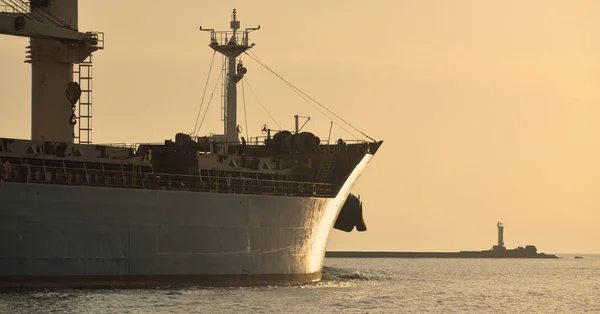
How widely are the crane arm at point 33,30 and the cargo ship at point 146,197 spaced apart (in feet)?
0.17

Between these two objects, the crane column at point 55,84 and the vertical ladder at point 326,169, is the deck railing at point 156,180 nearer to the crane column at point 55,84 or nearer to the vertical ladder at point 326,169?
the vertical ladder at point 326,169

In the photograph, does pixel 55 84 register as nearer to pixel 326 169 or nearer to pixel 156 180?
pixel 156 180

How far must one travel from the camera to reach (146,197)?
172 ft

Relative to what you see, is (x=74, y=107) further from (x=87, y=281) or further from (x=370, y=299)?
(x=370, y=299)

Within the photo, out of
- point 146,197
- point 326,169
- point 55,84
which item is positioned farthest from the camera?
point 326,169

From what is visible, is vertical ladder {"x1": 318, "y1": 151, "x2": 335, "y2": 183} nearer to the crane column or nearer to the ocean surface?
the ocean surface

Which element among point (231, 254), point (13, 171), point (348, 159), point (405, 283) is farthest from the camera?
point (405, 283)

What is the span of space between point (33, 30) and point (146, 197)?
954 cm

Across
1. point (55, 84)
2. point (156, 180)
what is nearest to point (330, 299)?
point (156, 180)

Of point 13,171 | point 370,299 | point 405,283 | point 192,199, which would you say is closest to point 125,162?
point 192,199

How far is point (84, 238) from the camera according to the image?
4997 centimetres

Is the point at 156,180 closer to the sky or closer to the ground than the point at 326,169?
closer to the ground

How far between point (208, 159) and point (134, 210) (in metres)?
8.32

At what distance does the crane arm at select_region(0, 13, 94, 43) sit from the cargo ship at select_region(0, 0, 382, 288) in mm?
52
